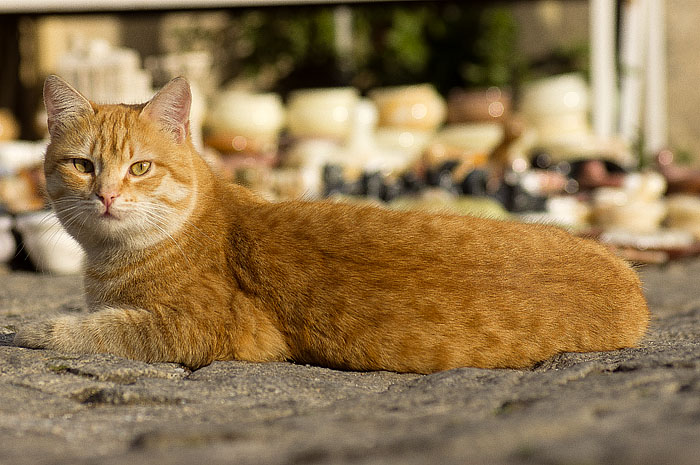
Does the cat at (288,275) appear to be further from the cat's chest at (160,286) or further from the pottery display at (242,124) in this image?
the pottery display at (242,124)

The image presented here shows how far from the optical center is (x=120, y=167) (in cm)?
263

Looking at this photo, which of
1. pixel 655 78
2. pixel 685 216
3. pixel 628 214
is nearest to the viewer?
pixel 628 214

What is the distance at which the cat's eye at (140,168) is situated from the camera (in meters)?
2.67

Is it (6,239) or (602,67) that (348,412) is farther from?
(602,67)

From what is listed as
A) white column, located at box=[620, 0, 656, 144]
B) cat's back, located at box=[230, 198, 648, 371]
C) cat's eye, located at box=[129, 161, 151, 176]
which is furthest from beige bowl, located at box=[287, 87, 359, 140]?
cat's back, located at box=[230, 198, 648, 371]

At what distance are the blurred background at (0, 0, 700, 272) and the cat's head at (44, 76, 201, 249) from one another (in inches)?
67.0

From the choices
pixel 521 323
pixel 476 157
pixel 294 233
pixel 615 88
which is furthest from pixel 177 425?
pixel 615 88

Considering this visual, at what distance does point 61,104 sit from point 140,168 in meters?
0.43

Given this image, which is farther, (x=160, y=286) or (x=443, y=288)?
(x=160, y=286)

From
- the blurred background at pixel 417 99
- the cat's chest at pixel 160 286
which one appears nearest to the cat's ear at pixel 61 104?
the cat's chest at pixel 160 286

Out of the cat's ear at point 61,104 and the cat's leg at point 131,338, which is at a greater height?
the cat's ear at point 61,104

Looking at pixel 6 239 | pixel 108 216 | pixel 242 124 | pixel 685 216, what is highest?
pixel 242 124

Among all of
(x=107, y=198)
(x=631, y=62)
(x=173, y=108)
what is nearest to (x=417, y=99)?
(x=631, y=62)

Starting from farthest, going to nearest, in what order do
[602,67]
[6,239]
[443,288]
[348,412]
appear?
[602,67] < [6,239] < [443,288] < [348,412]
